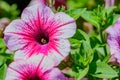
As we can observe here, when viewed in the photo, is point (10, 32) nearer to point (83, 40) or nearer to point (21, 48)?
point (21, 48)

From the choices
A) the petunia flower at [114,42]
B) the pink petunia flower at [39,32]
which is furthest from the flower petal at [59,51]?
the petunia flower at [114,42]

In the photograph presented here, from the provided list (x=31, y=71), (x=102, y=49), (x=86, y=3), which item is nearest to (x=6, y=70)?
(x=31, y=71)

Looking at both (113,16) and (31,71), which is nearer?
(31,71)

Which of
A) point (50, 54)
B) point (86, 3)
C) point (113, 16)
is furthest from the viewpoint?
point (86, 3)

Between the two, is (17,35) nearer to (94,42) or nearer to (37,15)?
(37,15)

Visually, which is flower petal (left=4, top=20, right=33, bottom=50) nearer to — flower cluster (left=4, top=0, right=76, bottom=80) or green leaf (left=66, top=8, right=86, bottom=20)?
flower cluster (left=4, top=0, right=76, bottom=80)

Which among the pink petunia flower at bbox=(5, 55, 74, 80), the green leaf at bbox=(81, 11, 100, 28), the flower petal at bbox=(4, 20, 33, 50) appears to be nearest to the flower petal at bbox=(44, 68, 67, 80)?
the pink petunia flower at bbox=(5, 55, 74, 80)

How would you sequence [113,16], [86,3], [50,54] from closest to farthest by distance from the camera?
[50,54] → [113,16] → [86,3]

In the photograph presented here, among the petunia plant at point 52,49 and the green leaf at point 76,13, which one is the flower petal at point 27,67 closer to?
the petunia plant at point 52,49

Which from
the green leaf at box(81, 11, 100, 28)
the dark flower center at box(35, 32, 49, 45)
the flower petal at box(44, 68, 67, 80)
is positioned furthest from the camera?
the green leaf at box(81, 11, 100, 28)

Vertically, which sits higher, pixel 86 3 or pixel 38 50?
pixel 38 50
